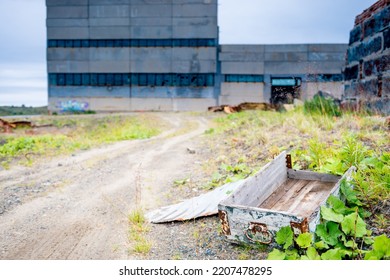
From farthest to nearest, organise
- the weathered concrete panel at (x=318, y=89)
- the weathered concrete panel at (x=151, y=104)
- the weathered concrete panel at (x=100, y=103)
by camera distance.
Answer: the weathered concrete panel at (x=100, y=103) < the weathered concrete panel at (x=151, y=104) < the weathered concrete panel at (x=318, y=89)

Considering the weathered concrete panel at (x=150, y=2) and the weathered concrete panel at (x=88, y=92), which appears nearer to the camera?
the weathered concrete panel at (x=150, y=2)

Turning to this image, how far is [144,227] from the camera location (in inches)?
162

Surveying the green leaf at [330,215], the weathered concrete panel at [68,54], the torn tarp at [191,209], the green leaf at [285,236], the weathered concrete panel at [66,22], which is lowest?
the torn tarp at [191,209]

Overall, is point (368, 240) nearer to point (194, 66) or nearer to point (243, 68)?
point (194, 66)

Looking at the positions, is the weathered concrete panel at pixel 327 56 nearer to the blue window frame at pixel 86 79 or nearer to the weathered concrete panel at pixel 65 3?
the blue window frame at pixel 86 79

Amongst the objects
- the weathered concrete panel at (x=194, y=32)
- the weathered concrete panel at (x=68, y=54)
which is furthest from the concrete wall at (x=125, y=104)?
the weathered concrete panel at (x=194, y=32)

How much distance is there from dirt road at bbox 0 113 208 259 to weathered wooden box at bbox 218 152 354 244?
1.13 metres

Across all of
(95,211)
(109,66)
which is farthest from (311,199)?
(109,66)

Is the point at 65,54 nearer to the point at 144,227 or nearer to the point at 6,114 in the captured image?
the point at 6,114

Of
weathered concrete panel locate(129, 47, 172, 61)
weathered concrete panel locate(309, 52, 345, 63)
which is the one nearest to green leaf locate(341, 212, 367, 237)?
weathered concrete panel locate(129, 47, 172, 61)

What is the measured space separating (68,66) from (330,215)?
123ft

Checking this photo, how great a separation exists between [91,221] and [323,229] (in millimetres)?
2698

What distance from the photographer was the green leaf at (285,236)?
117 inches

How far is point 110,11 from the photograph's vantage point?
35969 millimetres
